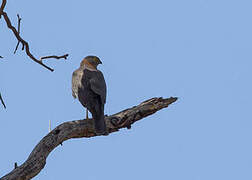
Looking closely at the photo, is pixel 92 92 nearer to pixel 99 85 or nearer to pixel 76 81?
pixel 99 85

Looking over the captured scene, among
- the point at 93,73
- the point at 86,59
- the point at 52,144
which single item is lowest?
the point at 52,144

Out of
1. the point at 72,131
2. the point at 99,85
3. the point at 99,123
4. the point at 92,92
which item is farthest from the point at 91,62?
the point at 72,131

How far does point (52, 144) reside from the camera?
6.21 metres

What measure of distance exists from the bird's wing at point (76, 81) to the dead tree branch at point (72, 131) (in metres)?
0.87

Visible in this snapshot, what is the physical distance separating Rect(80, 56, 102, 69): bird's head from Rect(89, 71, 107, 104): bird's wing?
0.96 m

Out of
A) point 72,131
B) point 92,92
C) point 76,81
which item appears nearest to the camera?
point 72,131

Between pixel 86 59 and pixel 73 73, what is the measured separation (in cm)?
104

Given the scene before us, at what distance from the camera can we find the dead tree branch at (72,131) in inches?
220

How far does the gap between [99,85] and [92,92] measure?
0.21 m

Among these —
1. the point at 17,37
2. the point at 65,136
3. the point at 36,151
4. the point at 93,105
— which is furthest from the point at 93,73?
the point at 17,37

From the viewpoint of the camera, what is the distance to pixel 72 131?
6.74 metres

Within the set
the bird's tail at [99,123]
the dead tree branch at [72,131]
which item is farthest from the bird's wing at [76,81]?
the dead tree branch at [72,131]

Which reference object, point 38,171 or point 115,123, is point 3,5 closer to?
point 38,171

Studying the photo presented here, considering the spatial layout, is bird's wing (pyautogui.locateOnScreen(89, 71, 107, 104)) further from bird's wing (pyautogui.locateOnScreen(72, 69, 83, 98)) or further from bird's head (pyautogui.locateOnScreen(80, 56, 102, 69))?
bird's head (pyautogui.locateOnScreen(80, 56, 102, 69))
